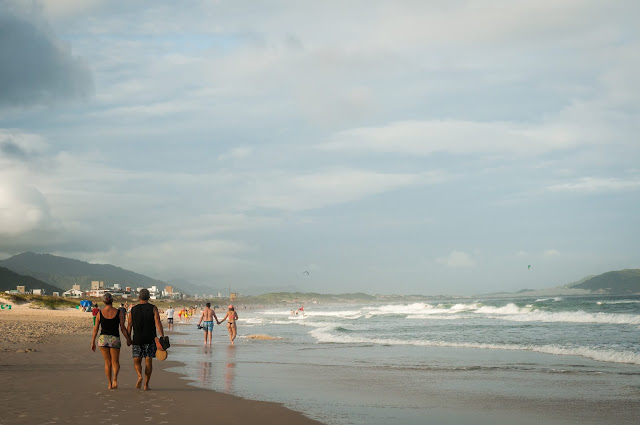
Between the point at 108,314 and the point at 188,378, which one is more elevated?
the point at 108,314

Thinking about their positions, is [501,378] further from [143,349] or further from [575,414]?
[143,349]

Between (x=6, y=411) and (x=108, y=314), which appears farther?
(x=108, y=314)

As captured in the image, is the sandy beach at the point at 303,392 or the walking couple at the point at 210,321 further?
the walking couple at the point at 210,321

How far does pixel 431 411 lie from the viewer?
31.1 ft

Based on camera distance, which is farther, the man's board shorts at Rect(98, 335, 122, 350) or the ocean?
the man's board shorts at Rect(98, 335, 122, 350)

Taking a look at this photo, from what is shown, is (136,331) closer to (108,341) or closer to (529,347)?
(108,341)

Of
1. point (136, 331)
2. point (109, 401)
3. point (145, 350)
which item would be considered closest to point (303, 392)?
point (145, 350)

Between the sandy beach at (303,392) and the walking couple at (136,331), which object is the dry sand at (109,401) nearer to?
the sandy beach at (303,392)

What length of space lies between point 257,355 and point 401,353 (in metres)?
4.79

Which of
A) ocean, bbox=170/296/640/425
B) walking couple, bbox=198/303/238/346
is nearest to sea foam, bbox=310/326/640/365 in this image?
ocean, bbox=170/296/640/425

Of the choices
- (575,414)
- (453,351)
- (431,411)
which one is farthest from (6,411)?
(453,351)

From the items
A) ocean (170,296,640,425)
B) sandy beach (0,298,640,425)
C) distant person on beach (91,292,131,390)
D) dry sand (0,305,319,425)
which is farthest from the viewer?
distant person on beach (91,292,131,390)

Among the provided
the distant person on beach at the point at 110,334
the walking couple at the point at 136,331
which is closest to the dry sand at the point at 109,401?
the distant person on beach at the point at 110,334

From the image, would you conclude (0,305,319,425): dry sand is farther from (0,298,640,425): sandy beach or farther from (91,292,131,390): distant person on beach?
(91,292,131,390): distant person on beach
